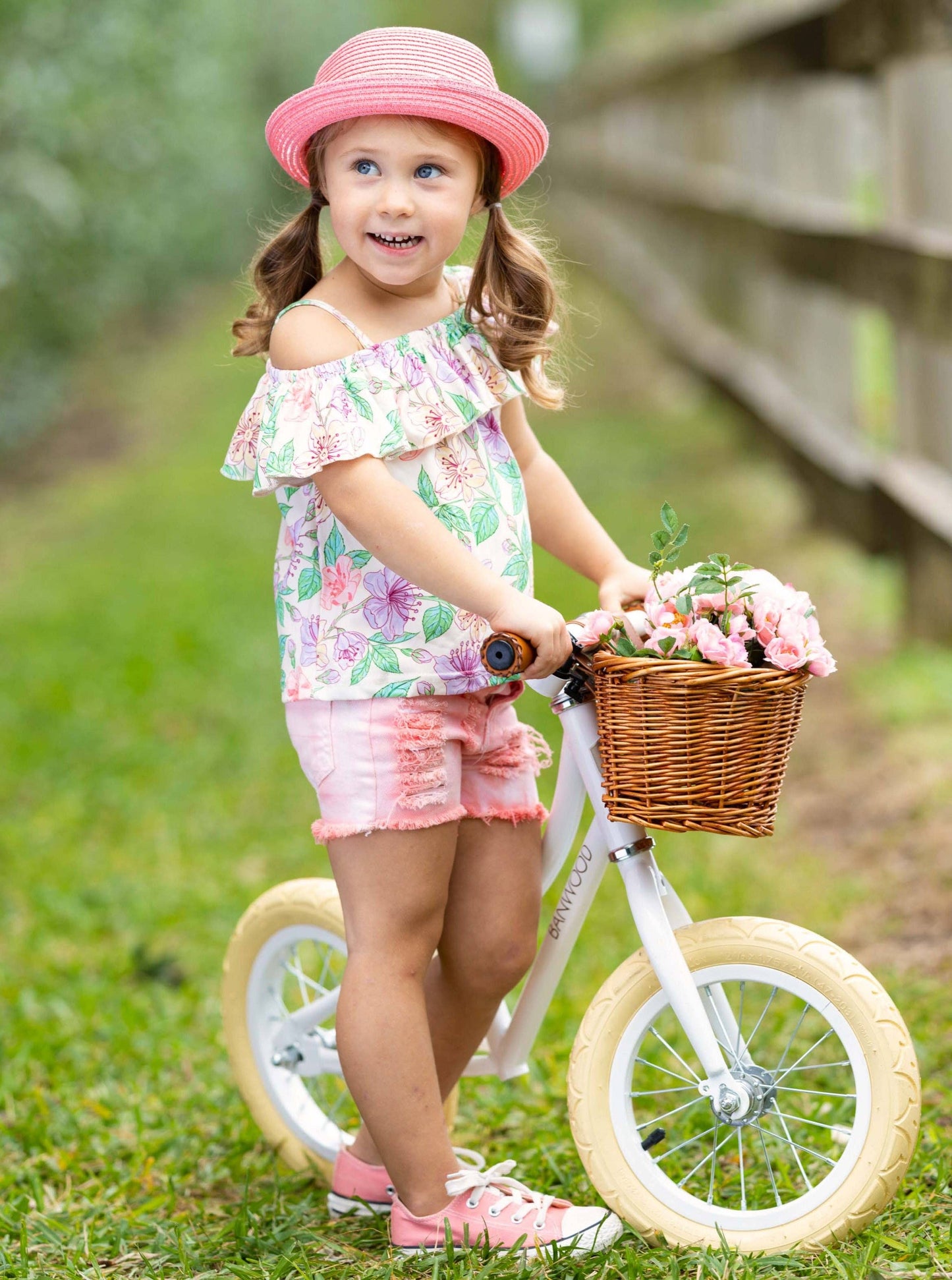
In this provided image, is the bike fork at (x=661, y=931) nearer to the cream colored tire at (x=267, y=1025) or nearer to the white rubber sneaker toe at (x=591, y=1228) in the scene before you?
the white rubber sneaker toe at (x=591, y=1228)

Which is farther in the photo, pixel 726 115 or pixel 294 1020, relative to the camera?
pixel 726 115

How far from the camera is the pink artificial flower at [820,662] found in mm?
1948

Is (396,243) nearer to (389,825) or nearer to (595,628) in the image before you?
(595,628)

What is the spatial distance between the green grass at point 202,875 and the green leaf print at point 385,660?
769 mm

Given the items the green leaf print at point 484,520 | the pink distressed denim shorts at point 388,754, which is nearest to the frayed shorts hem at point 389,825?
the pink distressed denim shorts at point 388,754

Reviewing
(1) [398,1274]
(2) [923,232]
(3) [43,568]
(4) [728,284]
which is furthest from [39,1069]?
(4) [728,284]

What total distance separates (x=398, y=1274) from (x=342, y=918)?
523 millimetres

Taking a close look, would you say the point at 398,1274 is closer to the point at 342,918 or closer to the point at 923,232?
the point at 342,918

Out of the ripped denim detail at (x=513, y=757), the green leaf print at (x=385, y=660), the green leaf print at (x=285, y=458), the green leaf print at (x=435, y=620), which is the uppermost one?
the green leaf print at (x=285, y=458)

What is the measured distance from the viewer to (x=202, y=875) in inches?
155

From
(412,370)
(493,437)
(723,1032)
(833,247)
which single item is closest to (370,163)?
(412,370)

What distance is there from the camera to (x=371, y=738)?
6.94ft

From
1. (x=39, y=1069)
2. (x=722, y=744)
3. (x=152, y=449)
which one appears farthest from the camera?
(x=152, y=449)

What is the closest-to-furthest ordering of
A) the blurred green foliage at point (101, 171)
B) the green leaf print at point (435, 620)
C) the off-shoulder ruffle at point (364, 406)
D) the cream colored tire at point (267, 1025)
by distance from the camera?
the off-shoulder ruffle at point (364, 406) < the green leaf print at point (435, 620) < the cream colored tire at point (267, 1025) < the blurred green foliage at point (101, 171)
